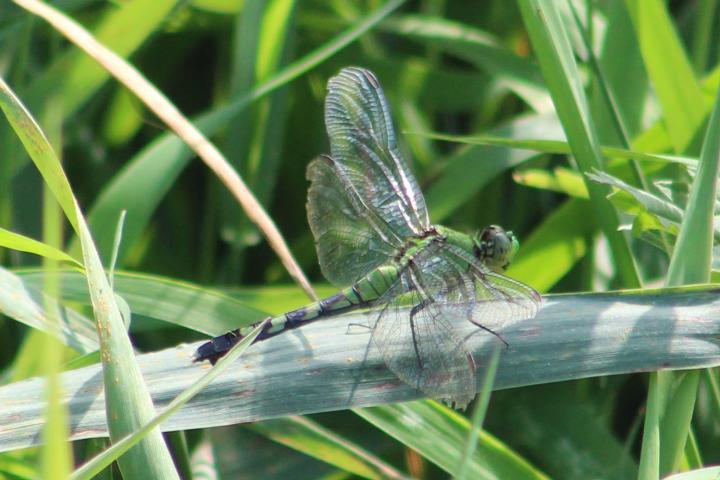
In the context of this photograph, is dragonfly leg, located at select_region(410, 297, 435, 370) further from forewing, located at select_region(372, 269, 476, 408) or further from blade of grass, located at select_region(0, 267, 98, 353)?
blade of grass, located at select_region(0, 267, 98, 353)

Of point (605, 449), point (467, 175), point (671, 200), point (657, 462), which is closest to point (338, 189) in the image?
point (467, 175)

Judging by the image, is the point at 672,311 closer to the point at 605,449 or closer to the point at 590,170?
the point at 590,170

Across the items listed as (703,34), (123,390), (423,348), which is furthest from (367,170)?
(703,34)

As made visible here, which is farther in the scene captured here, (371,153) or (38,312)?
(371,153)

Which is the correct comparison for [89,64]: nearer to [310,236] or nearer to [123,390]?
[310,236]

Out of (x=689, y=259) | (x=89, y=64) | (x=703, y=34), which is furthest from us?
(x=703, y=34)

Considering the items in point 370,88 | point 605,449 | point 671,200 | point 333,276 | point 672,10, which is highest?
point 672,10

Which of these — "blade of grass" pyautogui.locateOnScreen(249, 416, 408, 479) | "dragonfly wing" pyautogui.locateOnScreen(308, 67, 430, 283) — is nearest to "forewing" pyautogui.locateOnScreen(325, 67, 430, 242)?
"dragonfly wing" pyautogui.locateOnScreen(308, 67, 430, 283)
